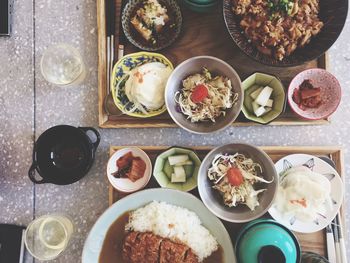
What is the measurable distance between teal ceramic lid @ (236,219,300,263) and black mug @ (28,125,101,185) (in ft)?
2.44

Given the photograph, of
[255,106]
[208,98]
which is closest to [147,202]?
[208,98]

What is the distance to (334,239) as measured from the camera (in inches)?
70.3

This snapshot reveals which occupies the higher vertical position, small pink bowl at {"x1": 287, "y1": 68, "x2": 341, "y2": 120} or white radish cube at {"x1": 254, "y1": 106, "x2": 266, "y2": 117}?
small pink bowl at {"x1": 287, "y1": 68, "x2": 341, "y2": 120}

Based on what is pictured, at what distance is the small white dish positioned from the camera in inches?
71.9

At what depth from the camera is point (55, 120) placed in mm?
1978

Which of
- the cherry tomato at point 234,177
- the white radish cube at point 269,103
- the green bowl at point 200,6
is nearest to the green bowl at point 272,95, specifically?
the white radish cube at point 269,103

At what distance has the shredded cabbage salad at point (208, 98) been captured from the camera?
5.75ft

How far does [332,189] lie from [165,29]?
101 centimetres


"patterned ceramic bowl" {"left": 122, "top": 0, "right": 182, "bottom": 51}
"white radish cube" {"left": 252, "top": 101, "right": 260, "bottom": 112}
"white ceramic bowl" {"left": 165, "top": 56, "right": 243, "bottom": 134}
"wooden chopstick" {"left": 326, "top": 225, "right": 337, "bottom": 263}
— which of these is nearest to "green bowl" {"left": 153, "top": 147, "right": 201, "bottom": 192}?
"white ceramic bowl" {"left": 165, "top": 56, "right": 243, "bottom": 134}

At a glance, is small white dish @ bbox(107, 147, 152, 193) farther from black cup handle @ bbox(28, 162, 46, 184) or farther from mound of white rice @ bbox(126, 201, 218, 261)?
black cup handle @ bbox(28, 162, 46, 184)

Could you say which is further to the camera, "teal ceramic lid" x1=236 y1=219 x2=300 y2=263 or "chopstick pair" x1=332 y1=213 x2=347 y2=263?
"chopstick pair" x1=332 y1=213 x2=347 y2=263

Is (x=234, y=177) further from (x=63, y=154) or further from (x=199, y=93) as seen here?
(x=63, y=154)

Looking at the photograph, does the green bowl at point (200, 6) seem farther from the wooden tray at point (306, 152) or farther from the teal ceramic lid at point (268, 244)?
the teal ceramic lid at point (268, 244)

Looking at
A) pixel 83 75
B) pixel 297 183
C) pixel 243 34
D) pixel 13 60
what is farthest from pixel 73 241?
pixel 243 34
